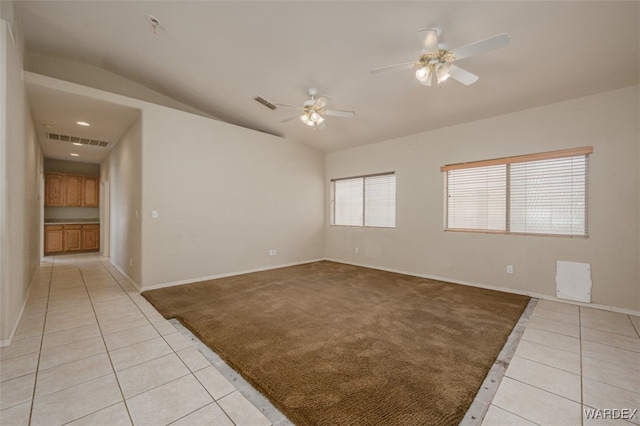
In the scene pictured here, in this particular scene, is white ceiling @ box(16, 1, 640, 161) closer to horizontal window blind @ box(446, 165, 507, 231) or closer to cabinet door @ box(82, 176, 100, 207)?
horizontal window blind @ box(446, 165, 507, 231)

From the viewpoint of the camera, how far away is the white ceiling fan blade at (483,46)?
2.01m

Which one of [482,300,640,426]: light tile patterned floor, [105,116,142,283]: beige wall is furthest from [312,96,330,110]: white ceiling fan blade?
[482,300,640,426]: light tile patterned floor

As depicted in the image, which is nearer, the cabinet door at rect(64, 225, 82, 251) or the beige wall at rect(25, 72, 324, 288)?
the beige wall at rect(25, 72, 324, 288)

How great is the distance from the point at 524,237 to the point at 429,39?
10.6 feet

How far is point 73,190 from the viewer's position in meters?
7.42

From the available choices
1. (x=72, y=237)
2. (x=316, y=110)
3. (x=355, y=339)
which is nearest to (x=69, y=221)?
(x=72, y=237)

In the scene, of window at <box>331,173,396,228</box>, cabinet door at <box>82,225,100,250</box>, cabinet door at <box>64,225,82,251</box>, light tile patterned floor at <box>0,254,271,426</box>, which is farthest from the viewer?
cabinet door at <box>82,225,100,250</box>

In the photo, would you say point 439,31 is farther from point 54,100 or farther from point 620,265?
point 54,100

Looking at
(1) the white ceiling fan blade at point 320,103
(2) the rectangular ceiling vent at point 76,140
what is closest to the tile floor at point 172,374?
(1) the white ceiling fan blade at point 320,103

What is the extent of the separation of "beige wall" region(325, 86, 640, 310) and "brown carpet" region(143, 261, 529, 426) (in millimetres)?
494

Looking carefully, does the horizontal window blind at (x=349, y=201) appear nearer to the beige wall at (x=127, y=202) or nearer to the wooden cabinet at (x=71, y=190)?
the beige wall at (x=127, y=202)

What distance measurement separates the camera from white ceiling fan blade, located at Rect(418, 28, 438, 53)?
6.91 feet

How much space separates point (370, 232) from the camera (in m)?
5.70

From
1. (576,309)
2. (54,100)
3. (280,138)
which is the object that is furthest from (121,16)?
(576,309)
